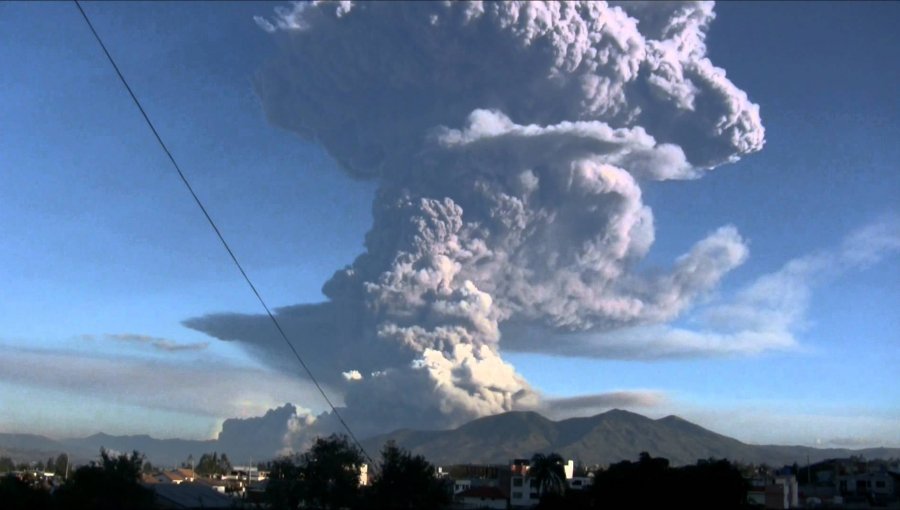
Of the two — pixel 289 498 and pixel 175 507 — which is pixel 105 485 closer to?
pixel 175 507

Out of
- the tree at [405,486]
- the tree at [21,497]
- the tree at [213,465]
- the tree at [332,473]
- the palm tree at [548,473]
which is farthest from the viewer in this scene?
the tree at [213,465]

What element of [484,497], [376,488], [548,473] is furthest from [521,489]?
[376,488]

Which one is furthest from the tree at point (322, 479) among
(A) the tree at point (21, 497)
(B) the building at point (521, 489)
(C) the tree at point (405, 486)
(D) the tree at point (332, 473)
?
(B) the building at point (521, 489)

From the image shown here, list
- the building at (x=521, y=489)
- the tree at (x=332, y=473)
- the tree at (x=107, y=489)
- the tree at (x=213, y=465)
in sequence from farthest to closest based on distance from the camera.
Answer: the tree at (x=213, y=465), the building at (x=521, y=489), the tree at (x=332, y=473), the tree at (x=107, y=489)

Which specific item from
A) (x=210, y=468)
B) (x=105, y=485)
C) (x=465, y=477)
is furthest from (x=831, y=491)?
(x=210, y=468)

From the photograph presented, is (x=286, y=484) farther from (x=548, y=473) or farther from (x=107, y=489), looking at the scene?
(x=548, y=473)

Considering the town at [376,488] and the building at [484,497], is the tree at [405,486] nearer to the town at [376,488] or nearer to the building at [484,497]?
the town at [376,488]

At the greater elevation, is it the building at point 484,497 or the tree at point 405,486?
the tree at point 405,486

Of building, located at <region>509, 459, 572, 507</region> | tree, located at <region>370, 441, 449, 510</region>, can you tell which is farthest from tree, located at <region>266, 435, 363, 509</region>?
building, located at <region>509, 459, 572, 507</region>
